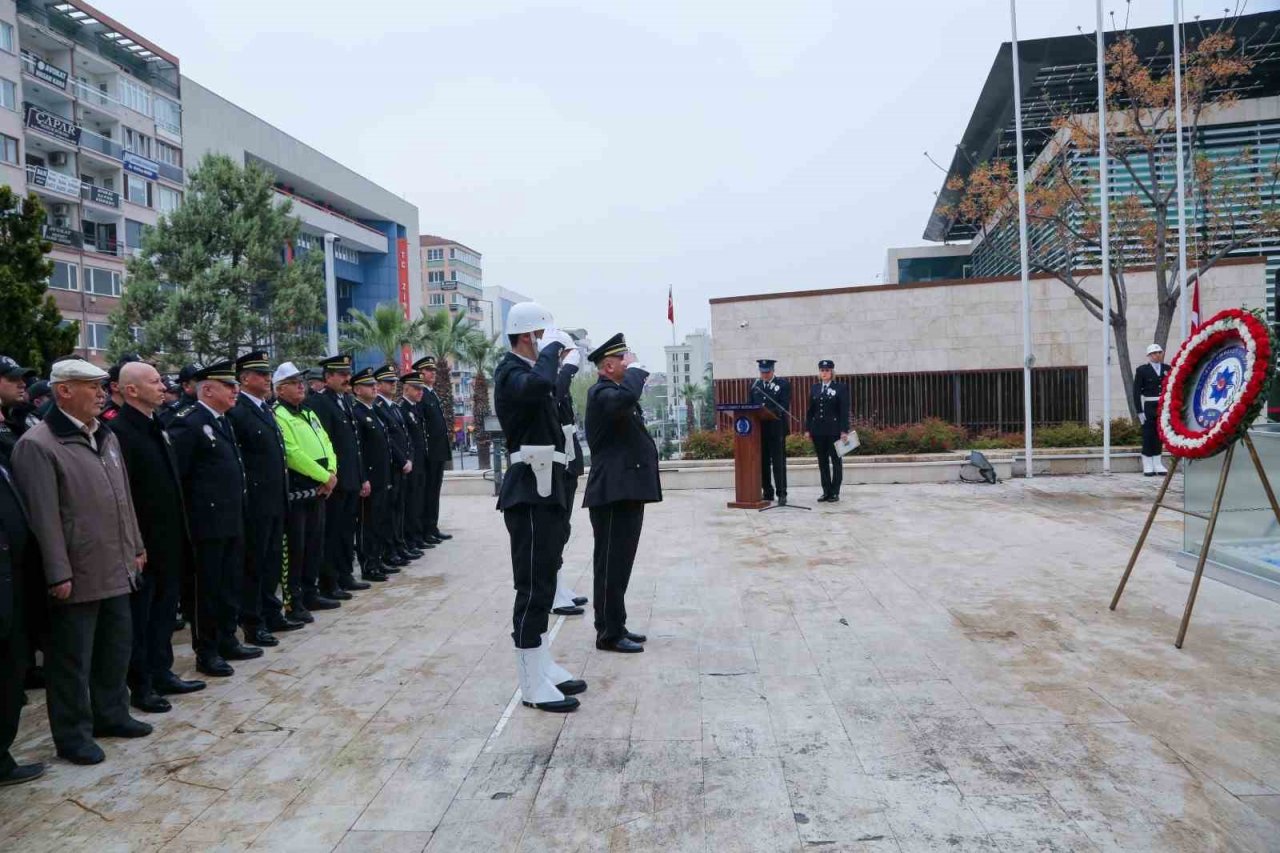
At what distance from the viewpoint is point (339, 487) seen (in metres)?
7.02

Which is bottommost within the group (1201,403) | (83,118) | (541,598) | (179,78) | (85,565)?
(541,598)

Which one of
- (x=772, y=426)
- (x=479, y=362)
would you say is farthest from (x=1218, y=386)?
(x=479, y=362)

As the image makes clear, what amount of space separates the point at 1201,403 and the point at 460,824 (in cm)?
498

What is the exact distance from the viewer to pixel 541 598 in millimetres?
4344

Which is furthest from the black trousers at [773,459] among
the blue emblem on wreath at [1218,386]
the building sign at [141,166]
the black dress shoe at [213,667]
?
the building sign at [141,166]

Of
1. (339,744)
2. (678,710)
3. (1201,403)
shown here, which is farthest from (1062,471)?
(339,744)

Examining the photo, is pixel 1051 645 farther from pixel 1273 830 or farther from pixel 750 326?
pixel 750 326

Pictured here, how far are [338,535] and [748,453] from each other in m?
5.59

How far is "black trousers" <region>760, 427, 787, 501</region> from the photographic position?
449 inches

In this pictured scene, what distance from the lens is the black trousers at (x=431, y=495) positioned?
31.0 feet

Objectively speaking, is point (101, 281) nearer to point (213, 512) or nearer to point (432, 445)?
point (432, 445)

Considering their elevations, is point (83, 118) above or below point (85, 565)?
above

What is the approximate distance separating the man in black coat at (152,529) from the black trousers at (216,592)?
243 millimetres

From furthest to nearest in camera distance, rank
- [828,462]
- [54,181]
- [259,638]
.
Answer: [54,181]
[828,462]
[259,638]
